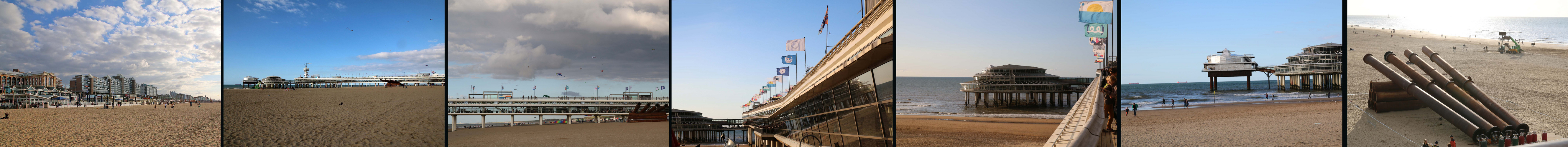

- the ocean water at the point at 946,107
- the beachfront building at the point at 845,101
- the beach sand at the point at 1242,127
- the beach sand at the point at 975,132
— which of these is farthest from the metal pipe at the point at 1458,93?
the beachfront building at the point at 845,101

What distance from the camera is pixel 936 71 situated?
7457 millimetres

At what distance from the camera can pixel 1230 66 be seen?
18.2ft

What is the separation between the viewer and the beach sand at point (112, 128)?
14.9ft

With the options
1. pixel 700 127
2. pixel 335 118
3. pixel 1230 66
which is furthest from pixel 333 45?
pixel 1230 66

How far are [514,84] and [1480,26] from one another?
313 inches

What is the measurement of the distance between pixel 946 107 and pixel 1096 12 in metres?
6.27

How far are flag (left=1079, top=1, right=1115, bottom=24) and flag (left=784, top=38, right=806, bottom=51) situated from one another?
1895mm

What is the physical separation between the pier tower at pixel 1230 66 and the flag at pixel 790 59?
446cm

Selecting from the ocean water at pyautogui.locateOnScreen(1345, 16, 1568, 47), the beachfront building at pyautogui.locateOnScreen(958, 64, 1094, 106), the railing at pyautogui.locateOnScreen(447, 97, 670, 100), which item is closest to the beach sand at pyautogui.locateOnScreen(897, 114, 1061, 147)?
the beachfront building at pyautogui.locateOnScreen(958, 64, 1094, 106)

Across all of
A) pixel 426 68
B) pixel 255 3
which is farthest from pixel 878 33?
pixel 255 3

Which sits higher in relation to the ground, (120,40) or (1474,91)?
(120,40)

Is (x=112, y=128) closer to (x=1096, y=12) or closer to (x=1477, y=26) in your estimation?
(x=1096, y=12)

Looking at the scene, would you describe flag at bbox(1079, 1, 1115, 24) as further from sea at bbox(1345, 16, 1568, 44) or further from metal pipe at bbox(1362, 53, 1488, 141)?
metal pipe at bbox(1362, 53, 1488, 141)

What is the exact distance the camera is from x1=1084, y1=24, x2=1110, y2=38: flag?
403 cm
